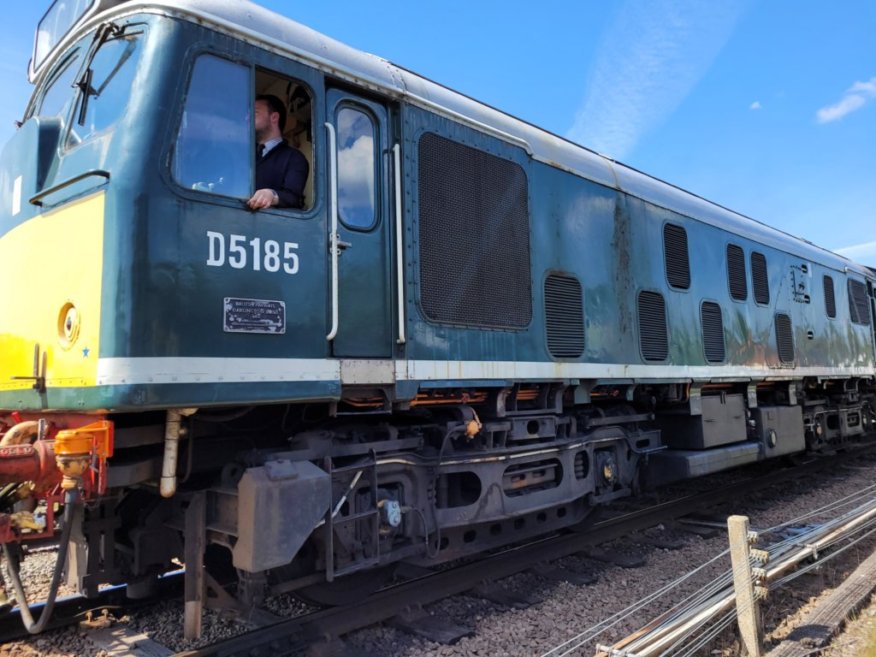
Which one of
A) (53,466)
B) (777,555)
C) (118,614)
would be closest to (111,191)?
(53,466)

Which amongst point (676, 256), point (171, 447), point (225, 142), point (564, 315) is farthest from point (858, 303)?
point (171, 447)

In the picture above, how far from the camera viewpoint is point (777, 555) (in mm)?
5145

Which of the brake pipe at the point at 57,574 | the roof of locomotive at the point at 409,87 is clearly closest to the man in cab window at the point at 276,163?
the roof of locomotive at the point at 409,87

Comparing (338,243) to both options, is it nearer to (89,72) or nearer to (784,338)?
(89,72)

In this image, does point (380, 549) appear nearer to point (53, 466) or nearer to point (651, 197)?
point (53, 466)

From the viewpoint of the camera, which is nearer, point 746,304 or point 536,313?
point 536,313

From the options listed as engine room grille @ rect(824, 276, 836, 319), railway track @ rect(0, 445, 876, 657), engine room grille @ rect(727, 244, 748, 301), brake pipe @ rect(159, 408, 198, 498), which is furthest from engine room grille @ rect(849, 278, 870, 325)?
brake pipe @ rect(159, 408, 198, 498)

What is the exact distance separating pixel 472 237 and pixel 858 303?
11.6 metres

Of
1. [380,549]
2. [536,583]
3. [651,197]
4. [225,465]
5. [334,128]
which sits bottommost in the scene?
[536,583]

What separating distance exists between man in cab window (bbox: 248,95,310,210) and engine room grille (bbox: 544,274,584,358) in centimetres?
256

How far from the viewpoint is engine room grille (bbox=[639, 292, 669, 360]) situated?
679 centimetres

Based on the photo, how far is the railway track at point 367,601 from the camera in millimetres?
3967

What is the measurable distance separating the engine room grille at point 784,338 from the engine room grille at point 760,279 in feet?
1.51

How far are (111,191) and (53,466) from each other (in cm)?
143
